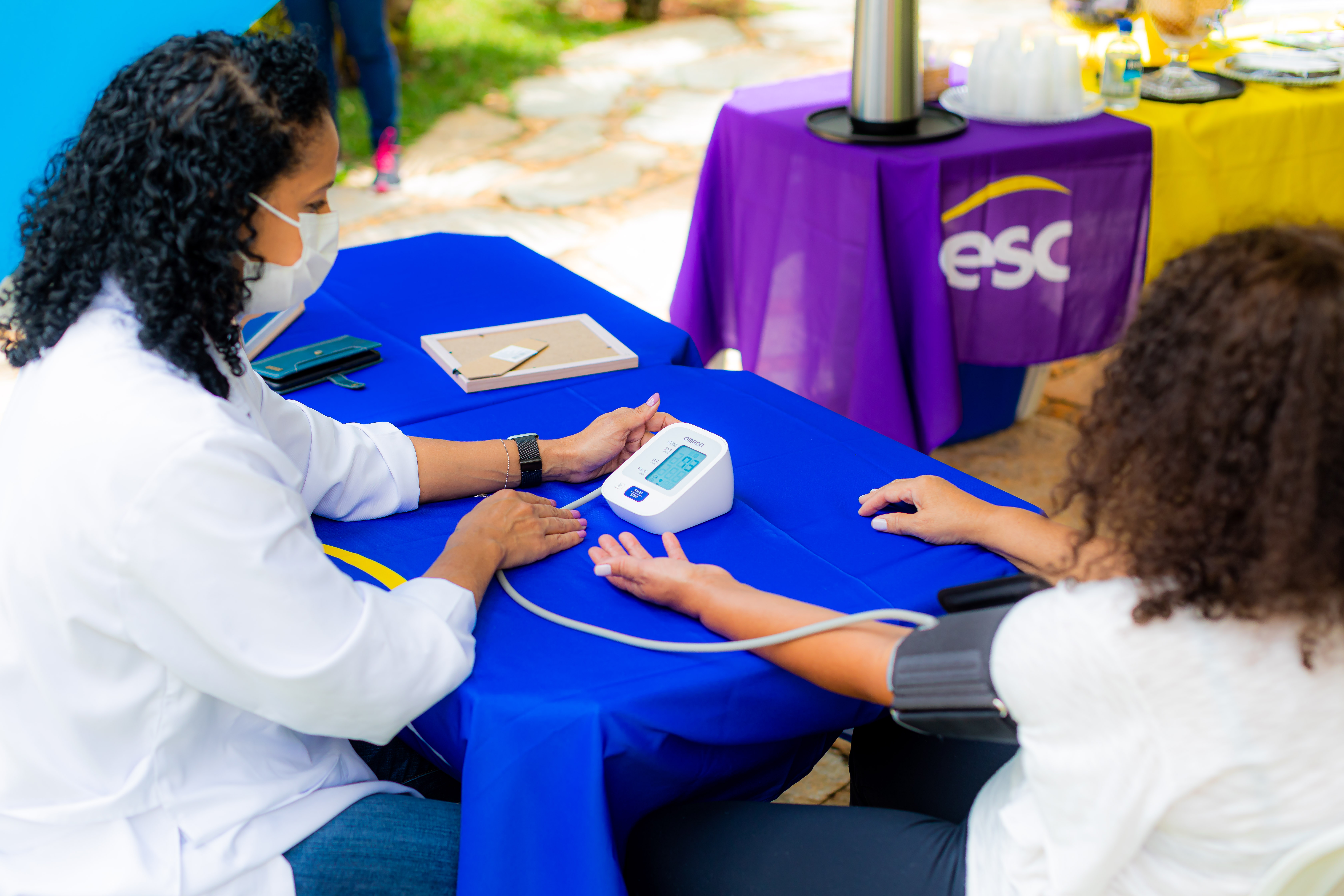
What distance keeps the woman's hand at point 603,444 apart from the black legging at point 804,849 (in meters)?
0.48

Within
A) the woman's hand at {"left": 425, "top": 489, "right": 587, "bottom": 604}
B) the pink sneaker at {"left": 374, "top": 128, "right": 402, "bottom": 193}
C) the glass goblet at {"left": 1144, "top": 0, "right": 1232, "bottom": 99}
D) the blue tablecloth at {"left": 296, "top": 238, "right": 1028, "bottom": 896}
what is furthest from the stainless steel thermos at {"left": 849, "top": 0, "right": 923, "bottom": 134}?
the pink sneaker at {"left": 374, "top": 128, "right": 402, "bottom": 193}

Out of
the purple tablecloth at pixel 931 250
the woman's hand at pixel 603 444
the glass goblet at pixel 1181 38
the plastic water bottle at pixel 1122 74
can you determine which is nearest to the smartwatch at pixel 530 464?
the woman's hand at pixel 603 444

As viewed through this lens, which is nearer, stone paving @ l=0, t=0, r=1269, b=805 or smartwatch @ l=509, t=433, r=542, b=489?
smartwatch @ l=509, t=433, r=542, b=489

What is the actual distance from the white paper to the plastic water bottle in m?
Answer: 1.68

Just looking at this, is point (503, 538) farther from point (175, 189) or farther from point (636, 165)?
point (636, 165)

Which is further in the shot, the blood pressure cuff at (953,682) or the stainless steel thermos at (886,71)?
the stainless steel thermos at (886,71)

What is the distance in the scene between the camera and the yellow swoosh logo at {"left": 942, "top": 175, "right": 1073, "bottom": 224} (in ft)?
7.93

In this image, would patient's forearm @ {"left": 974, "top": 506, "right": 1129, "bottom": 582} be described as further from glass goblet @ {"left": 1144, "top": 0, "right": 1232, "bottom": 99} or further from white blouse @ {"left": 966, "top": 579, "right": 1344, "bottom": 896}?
glass goblet @ {"left": 1144, "top": 0, "right": 1232, "bottom": 99}

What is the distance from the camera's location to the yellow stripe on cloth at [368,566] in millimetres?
1273

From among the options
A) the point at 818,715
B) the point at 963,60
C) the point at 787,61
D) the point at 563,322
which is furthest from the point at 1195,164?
the point at 787,61

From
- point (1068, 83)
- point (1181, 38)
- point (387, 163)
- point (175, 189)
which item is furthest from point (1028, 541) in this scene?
point (387, 163)

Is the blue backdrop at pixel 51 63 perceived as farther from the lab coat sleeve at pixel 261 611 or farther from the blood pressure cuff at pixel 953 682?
the blood pressure cuff at pixel 953 682

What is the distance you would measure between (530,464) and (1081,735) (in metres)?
0.83

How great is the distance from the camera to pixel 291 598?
1017 mm
